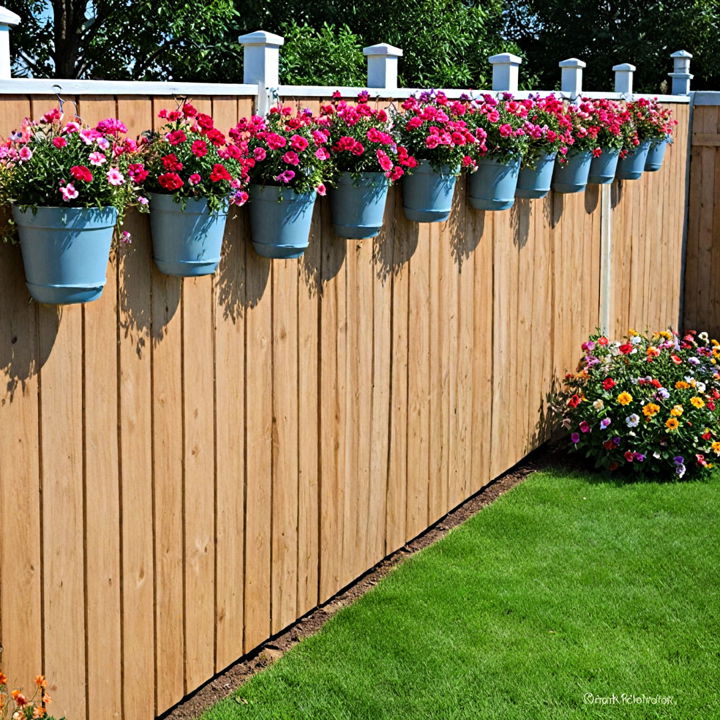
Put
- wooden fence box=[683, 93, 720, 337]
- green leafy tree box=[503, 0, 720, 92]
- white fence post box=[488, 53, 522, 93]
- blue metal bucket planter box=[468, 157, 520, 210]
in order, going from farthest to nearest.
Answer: green leafy tree box=[503, 0, 720, 92]
wooden fence box=[683, 93, 720, 337]
white fence post box=[488, 53, 522, 93]
blue metal bucket planter box=[468, 157, 520, 210]

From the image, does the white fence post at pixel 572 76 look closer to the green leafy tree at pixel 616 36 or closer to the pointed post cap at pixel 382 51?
the pointed post cap at pixel 382 51

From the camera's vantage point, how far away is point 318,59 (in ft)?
31.9

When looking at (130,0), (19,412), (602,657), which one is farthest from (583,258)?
(130,0)

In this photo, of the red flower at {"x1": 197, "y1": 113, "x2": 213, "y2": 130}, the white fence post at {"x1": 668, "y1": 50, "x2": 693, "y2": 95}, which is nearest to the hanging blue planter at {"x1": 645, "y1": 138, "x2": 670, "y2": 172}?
the white fence post at {"x1": 668, "y1": 50, "x2": 693, "y2": 95}

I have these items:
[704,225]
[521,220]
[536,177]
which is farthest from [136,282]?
[704,225]

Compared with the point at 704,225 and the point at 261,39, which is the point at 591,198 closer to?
the point at 704,225

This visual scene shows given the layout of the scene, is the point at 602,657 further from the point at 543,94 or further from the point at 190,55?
the point at 190,55

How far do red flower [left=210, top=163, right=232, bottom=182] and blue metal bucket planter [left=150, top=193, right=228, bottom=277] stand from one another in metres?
0.06

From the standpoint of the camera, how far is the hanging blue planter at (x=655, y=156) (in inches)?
289

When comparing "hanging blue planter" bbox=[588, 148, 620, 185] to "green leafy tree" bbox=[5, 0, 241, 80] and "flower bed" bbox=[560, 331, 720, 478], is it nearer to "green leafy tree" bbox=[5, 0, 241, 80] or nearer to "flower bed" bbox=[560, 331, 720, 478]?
"flower bed" bbox=[560, 331, 720, 478]

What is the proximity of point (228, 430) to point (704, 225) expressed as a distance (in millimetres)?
5921

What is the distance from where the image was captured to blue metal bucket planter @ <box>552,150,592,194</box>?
6094 millimetres

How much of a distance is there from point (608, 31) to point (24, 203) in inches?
514

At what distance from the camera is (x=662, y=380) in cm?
648
